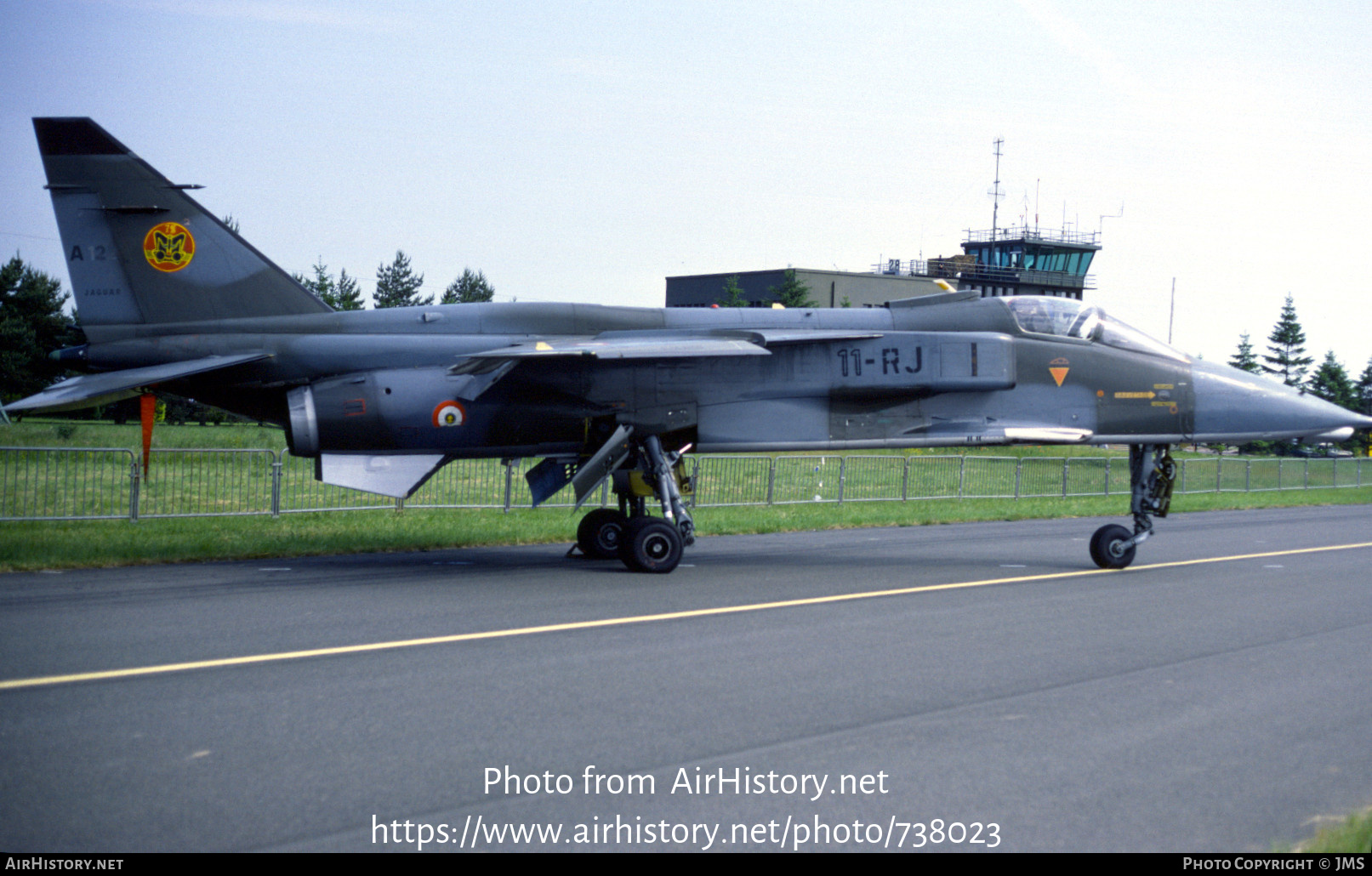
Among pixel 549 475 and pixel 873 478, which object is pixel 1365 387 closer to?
pixel 873 478

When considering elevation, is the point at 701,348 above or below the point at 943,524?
above

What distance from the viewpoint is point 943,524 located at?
2041cm

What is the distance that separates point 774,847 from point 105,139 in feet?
35.8

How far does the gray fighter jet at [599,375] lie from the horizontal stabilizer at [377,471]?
0.08ft

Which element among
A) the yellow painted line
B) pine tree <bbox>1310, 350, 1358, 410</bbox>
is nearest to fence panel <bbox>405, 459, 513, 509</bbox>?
the yellow painted line

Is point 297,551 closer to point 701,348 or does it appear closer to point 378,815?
point 701,348

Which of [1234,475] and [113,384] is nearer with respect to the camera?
[113,384]

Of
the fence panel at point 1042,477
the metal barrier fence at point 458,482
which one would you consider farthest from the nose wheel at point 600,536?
the fence panel at point 1042,477

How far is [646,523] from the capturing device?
12.0 meters

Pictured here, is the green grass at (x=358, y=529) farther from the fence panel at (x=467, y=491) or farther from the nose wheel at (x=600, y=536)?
the nose wheel at (x=600, y=536)

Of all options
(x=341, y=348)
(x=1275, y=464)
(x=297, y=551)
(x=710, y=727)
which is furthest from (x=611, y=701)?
(x=1275, y=464)

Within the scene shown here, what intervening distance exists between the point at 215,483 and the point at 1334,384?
2783 inches

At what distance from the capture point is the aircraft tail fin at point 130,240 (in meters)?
11.8

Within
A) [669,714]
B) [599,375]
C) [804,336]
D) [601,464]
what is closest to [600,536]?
[601,464]
